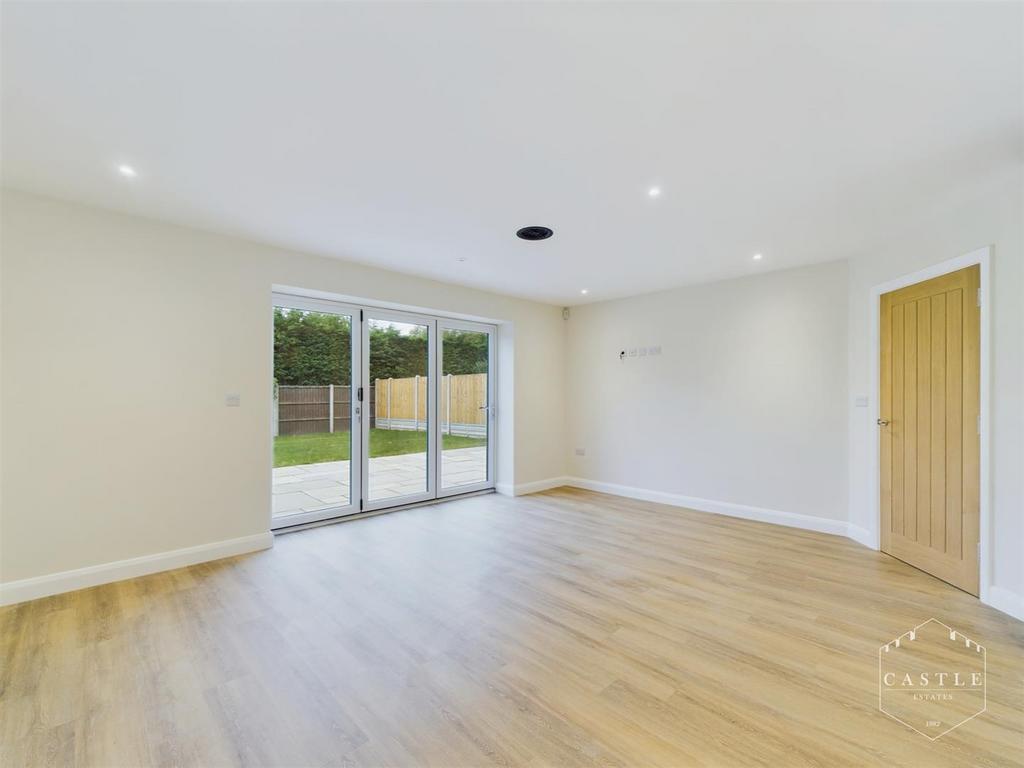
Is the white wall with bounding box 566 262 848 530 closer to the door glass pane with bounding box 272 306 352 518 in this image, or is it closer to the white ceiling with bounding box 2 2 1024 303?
the white ceiling with bounding box 2 2 1024 303

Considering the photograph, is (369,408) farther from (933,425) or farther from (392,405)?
(933,425)

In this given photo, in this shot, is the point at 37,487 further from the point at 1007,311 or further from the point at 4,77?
the point at 1007,311

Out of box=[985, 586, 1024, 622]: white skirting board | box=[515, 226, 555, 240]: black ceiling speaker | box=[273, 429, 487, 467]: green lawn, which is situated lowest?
box=[985, 586, 1024, 622]: white skirting board

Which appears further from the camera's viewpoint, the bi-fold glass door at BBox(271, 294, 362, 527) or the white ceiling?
the bi-fold glass door at BBox(271, 294, 362, 527)

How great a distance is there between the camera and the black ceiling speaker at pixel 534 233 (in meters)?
3.39

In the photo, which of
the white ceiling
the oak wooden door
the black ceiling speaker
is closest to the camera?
the white ceiling

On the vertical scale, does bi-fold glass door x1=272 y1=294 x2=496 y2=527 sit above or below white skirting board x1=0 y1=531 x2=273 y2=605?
above

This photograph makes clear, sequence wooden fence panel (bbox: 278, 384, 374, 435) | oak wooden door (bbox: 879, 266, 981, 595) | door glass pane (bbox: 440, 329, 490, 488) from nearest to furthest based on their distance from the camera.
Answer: oak wooden door (bbox: 879, 266, 981, 595), wooden fence panel (bbox: 278, 384, 374, 435), door glass pane (bbox: 440, 329, 490, 488)

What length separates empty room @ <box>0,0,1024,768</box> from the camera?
1.66m

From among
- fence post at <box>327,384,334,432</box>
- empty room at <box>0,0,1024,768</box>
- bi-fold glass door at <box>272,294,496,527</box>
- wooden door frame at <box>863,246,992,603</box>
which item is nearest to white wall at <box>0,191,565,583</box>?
empty room at <box>0,0,1024,768</box>

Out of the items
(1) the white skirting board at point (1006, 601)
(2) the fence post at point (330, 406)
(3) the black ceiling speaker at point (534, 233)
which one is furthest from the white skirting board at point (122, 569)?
(1) the white skirting board at point (1006, 601)

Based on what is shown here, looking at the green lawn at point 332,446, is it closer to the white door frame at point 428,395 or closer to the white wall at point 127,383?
the white door frame at point 428,395

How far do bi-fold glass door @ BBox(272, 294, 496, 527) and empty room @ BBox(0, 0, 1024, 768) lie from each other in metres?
0.04

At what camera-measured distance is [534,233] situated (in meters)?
3.46
